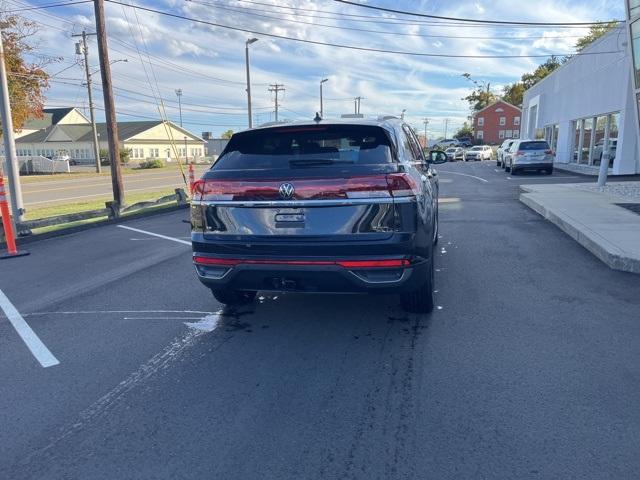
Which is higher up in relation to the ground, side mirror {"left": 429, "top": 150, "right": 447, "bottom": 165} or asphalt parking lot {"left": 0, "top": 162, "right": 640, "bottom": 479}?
side mirror {"left": 429, "top": 150, "right": 447, "bottom": 165}

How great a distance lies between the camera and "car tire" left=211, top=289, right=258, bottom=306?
17.1 feet

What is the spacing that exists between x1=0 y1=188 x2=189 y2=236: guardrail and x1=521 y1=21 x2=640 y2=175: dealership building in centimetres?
1342

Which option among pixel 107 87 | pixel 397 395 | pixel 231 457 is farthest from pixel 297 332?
pixel 107 87

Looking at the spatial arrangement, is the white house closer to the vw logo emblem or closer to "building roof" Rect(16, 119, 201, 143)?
"building roof" Rect(16, 119, 201, 143)

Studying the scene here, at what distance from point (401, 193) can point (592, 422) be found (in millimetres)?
1972

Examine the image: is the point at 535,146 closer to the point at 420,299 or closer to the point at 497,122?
the point at 420,299

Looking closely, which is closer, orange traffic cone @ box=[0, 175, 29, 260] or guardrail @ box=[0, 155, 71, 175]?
orange traffic cone @ box=[0, 175, 29, 260]

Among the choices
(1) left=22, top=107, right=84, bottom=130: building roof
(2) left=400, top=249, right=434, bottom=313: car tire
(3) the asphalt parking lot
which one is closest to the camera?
(3) the asphalt parking lot

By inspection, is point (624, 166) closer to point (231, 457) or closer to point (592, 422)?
point (592, 422)

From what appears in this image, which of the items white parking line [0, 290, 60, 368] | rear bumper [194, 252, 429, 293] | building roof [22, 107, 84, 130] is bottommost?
white parking line [0, 290, 60, 368]

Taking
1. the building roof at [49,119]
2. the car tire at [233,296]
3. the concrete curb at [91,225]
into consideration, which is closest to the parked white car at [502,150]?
the concrete curb at [91,225]

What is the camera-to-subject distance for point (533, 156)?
23.7 metres

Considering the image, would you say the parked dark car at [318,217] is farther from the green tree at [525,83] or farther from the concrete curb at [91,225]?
the green tree at [525,83]

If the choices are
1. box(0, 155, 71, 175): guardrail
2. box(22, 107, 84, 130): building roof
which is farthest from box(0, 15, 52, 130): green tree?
box(22, 107, 84, 130): building roof
